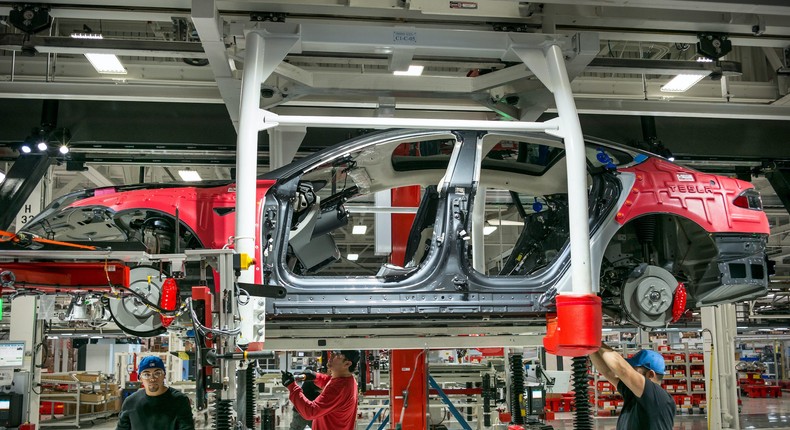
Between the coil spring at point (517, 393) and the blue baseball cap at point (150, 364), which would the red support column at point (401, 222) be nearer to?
the coil spring at point (517, 393)

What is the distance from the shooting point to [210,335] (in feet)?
12.4

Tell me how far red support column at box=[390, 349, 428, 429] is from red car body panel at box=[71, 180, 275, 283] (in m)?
4.28

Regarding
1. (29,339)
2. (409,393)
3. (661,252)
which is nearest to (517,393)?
(409,393)

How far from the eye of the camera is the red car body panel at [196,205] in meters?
5.00

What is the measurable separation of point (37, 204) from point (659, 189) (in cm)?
765

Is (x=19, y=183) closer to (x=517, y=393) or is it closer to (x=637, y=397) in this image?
(x=637, y=397)

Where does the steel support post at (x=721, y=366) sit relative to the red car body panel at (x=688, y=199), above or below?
below

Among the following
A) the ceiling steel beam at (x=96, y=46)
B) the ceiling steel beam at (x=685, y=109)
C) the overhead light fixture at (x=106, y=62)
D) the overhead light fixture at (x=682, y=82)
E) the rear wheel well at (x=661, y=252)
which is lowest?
the rear wheel well at (x=661, y=252)

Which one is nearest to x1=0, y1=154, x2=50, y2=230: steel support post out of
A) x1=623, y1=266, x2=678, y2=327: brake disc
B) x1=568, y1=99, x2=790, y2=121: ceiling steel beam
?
x1=568, y1=99, x2=790, y2=121: ceiling steel beam

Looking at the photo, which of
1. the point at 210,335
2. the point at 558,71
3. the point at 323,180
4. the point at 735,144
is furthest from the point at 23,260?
the point at 735,144

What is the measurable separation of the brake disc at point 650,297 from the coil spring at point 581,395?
32.1 inches

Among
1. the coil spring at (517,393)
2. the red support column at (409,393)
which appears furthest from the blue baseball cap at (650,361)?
the red support column at (409,393)

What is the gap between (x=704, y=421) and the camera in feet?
58.8

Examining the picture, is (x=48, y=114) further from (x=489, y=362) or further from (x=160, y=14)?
(x=489, y=362)
